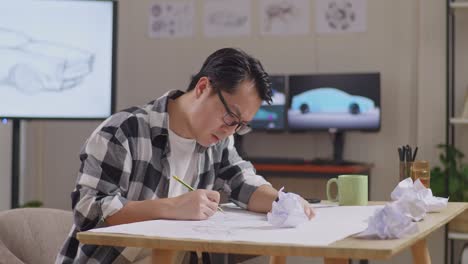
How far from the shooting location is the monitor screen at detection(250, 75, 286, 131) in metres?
5.11

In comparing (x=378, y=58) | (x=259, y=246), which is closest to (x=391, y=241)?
(x=259, y=246)

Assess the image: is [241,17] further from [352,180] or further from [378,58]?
[352,180]

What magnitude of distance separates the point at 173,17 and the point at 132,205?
387 centimetres

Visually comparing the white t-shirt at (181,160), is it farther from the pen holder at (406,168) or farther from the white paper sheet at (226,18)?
the white paper sheet at (226,18)

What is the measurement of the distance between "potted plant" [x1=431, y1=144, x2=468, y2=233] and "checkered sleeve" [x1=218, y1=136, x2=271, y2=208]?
2.49 meters

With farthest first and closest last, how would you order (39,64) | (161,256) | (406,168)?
(39,64)
(406,168)
(161,256)

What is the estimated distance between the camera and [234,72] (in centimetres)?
203

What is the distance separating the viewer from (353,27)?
5.23 m

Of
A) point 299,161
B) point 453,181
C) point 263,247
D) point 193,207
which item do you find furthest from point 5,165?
point 263,247

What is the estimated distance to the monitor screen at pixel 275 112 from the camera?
16.8 ft

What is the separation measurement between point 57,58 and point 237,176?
214 cm

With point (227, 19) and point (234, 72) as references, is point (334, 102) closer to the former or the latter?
point (227, 19)

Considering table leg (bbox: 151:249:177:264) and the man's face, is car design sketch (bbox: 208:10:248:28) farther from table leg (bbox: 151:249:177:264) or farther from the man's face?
table leg (bbox: 151:249:177:264)

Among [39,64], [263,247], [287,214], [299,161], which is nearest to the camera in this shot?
[263,247]
